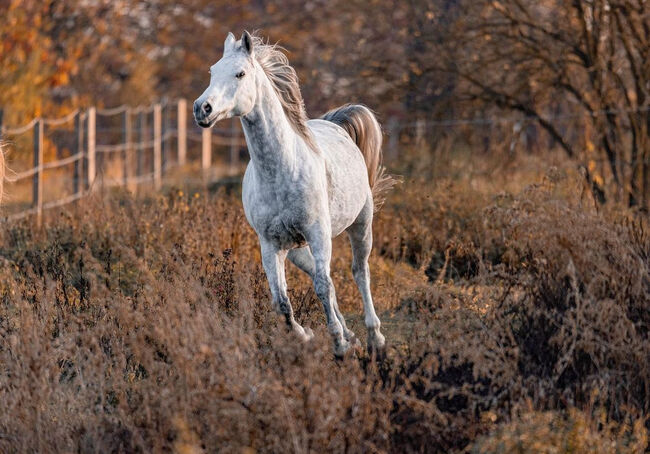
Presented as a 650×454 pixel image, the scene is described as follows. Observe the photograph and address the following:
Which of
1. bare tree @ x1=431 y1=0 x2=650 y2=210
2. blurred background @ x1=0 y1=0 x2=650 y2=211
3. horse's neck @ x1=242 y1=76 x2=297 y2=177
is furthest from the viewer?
blurred background @ x1=0 y1=0 x2=650 y2=211

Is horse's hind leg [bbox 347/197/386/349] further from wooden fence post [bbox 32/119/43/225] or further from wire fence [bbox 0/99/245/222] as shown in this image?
wooden fence post [bbox 32/119/43/225]

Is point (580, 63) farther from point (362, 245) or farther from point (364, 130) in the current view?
point (362, 245)

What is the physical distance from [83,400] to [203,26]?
87.0ft

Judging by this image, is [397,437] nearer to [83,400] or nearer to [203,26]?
[83,400]

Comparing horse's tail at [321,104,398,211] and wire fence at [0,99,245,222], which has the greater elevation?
horse's tail at [321,104,398,211]

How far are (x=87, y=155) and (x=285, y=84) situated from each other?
308 inches

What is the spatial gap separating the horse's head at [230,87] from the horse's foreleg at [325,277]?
0.83 meters

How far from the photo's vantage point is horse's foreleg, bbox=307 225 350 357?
5.80 metres

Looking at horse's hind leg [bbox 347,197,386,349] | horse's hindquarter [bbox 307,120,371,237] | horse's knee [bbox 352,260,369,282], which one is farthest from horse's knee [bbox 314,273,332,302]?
horse's knee [bbox 352,260,369,282]

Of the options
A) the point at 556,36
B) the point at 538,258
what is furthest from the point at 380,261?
the point at 556,36

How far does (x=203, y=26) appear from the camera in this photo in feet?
99.2

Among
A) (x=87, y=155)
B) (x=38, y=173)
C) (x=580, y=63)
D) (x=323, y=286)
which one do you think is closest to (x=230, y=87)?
(x=323, y=286)

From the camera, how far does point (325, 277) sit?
5.86 metres

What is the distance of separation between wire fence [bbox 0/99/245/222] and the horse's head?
2.17 meters
